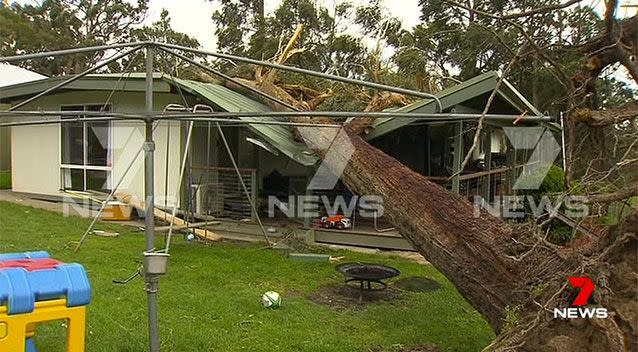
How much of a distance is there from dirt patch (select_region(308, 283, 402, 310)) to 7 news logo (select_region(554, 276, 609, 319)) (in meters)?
2.89

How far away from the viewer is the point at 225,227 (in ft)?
34.2

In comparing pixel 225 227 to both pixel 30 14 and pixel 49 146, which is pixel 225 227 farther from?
pixel 30 14

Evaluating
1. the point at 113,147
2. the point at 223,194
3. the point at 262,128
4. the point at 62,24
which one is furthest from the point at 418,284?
the point at 62,24

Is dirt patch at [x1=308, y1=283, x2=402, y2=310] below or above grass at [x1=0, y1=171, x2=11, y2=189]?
below

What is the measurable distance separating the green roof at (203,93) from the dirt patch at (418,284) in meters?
2.76

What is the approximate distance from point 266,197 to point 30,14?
32472mm

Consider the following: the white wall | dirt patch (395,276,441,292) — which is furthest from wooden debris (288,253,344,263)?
the white wall

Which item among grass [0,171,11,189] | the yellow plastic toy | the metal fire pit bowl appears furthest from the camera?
grass [0,171,11,189]

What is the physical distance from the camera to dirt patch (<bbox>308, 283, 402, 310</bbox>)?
6035mm

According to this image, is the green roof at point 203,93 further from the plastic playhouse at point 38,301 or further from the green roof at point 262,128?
the plastic playhouse at point 38,301

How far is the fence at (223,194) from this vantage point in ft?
35.2

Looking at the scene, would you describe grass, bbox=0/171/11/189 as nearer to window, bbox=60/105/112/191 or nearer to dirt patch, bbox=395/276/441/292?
window, bbox=60/105/112/191

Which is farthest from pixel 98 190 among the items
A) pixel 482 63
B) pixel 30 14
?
pixel 30 14

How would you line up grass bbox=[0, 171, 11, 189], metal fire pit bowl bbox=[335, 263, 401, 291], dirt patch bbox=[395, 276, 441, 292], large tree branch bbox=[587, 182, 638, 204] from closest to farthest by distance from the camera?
large tree branch bbox=[587, 182, 638, 204], metal fire pit bowl bbox=[335, 263, 401, 291], dirt patch bbox=[395, 276, 441, 292], grass bbox=[0, 171, 11, 189]
